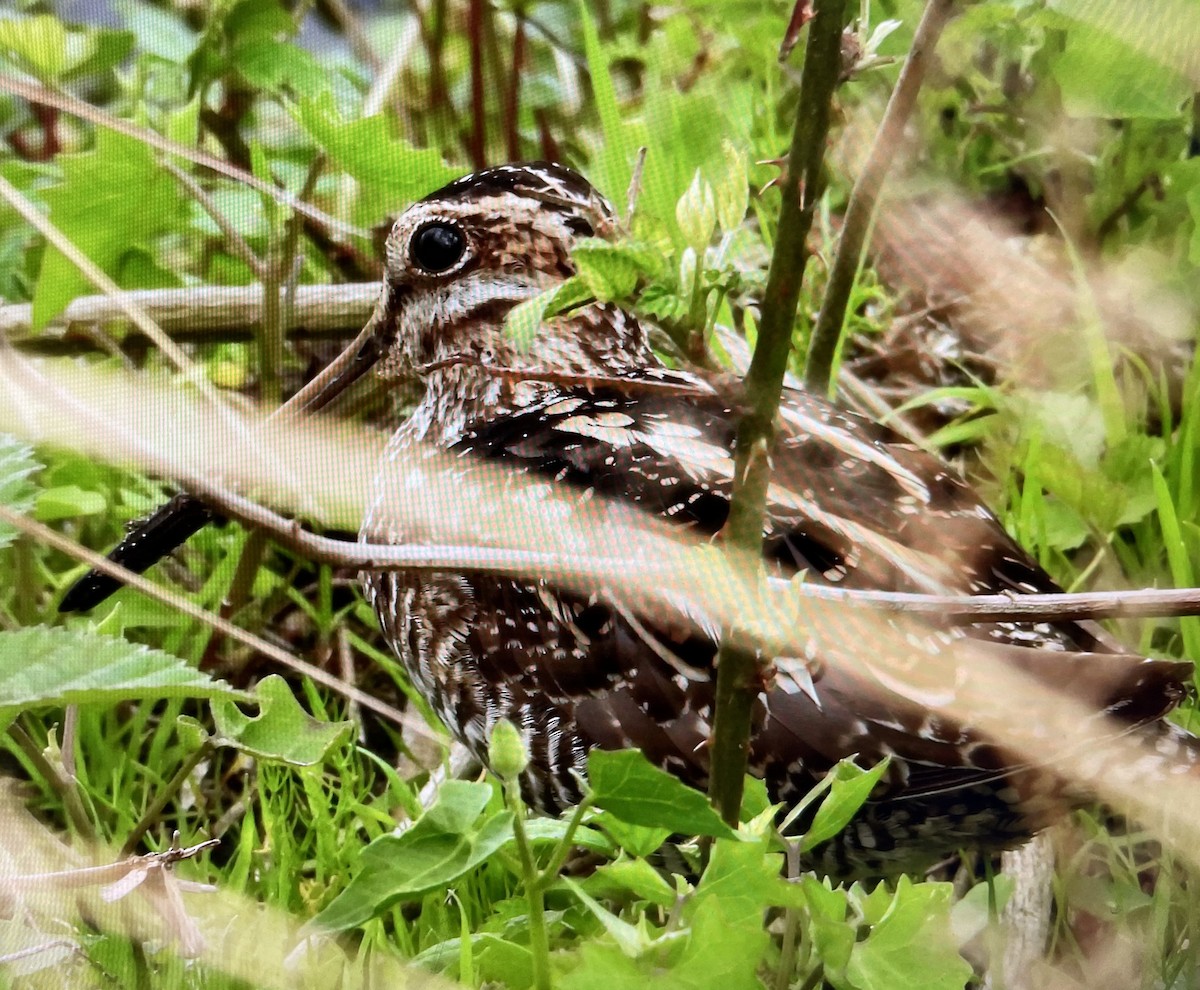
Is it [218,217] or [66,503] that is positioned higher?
[218,217]

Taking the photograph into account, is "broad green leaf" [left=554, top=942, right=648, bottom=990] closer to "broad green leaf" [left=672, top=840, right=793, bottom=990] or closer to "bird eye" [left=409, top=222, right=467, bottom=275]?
"broad green leaf" [left=672, top=840, right=793, bottom=990]

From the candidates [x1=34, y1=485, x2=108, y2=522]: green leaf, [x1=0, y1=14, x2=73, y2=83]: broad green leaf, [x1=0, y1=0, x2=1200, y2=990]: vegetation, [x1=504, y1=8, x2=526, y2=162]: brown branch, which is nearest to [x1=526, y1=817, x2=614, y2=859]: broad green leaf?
[x1=0, y1=0, x2=1200, y2=990]: vegetation

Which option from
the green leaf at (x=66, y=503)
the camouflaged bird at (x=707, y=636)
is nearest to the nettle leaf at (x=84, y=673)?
the camouflaged bird at (x=707, y=636)

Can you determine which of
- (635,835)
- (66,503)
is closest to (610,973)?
(635,835)

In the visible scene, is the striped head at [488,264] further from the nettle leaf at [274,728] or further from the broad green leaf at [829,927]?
the broad green leaf at [829,927]

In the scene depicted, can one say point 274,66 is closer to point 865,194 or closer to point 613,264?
point 865,194

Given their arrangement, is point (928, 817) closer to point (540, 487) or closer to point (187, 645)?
point (540, 487)

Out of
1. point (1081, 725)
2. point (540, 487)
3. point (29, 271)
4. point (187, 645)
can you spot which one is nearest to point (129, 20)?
point (29, 271)
